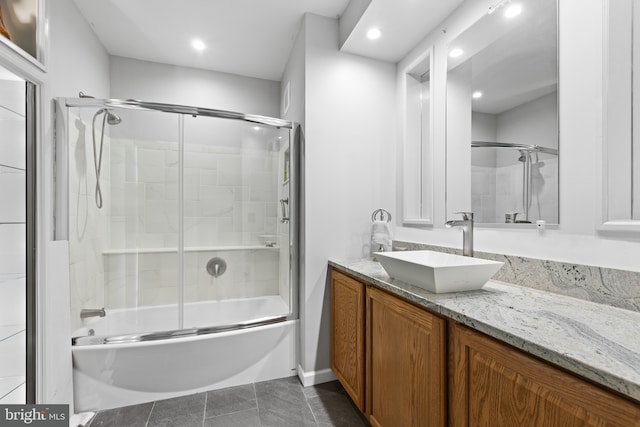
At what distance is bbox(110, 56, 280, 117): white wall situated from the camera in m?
2.59

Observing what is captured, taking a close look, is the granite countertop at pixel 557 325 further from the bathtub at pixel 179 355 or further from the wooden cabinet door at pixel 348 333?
the bathtub at pixel 179 355

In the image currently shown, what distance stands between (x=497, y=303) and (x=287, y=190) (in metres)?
1.49

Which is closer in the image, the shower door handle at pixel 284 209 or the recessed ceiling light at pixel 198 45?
the shower door handle at pixel 284 209

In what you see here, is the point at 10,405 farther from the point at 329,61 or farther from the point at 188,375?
the point at 329,61

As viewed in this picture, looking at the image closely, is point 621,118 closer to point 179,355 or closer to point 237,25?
point 237,25

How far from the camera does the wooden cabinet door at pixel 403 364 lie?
38.1 inches

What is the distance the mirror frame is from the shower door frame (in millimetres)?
772

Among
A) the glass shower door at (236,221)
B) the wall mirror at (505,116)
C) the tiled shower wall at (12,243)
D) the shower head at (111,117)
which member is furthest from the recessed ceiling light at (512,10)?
the tiled shower wall at (12,243)

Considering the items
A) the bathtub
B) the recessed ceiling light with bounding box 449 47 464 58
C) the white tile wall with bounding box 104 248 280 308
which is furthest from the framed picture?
the recessed ceiling light with bounding box 449 47 464 58

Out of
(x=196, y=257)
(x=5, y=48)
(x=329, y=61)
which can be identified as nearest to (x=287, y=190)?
(x=196, y=257)

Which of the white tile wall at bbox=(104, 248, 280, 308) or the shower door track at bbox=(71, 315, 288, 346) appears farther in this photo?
the white tile wall at bbox=(104, 248, 280, 308)

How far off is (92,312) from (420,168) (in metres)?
2.37

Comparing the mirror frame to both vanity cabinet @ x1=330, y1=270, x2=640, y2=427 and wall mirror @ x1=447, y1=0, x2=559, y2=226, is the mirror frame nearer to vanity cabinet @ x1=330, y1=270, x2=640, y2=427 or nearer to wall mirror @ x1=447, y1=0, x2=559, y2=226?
wall mirror @ x1=447, y1=0, x2=559, y2=226

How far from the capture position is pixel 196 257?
2.06m
